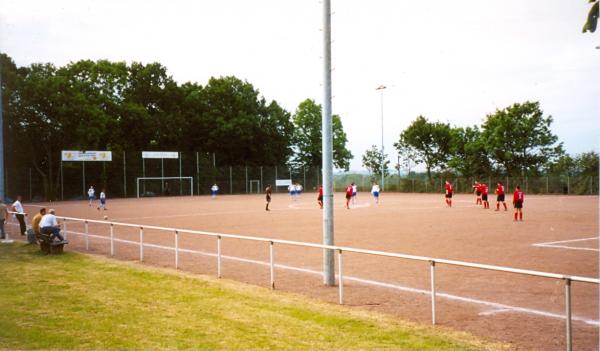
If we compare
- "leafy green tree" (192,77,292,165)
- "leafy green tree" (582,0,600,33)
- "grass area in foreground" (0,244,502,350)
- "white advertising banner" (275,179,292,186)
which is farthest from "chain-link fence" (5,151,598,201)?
"leafy green tree" (582,0,600,33)

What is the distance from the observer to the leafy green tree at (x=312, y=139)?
316ft

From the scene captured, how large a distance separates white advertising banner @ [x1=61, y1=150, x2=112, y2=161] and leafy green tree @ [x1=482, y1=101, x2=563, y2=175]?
46.8m

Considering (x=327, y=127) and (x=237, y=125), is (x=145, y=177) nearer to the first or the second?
(x=237, y=125)

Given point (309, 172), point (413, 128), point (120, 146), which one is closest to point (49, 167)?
point (120, 146)

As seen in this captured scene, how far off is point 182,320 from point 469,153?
7204 centimetres

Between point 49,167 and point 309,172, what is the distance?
3763 centimetres

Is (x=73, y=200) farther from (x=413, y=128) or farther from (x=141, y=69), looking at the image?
(x=413, y=128)

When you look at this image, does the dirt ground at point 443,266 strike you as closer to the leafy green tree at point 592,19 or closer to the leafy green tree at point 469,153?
the leafy green tree at point 592,19

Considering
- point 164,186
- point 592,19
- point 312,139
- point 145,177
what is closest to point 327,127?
point 592,19

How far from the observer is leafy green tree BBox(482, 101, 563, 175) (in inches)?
2749

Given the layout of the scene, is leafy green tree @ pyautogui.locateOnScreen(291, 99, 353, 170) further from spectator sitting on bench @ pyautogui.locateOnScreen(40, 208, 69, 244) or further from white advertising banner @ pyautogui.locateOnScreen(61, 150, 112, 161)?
spectator sitting on bench @ pyautogui.locateOnScreen(40, 208, 69, 244)

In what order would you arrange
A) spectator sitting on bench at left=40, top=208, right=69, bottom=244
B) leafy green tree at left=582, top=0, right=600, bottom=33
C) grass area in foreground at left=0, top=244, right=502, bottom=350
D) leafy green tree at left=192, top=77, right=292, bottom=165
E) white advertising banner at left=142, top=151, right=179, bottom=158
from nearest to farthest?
1. leafy green tree at left=582, top=0, right=600, bottom=33
2. grass area in foreground at left=0, top=244, right=502, bottom=350
3. spectator sitting on bench at left=40, top=208, right=69, bottom=244
4. white advertising banner at left=142, top=151, right=179, bottom=158
5. leafy green tree at left=192, top=77, right=292, bottom=165

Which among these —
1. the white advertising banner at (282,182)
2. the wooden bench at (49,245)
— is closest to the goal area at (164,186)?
the white advertising banner at (282,182)

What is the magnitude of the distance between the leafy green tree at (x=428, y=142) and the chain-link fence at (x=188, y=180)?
5.88 m
